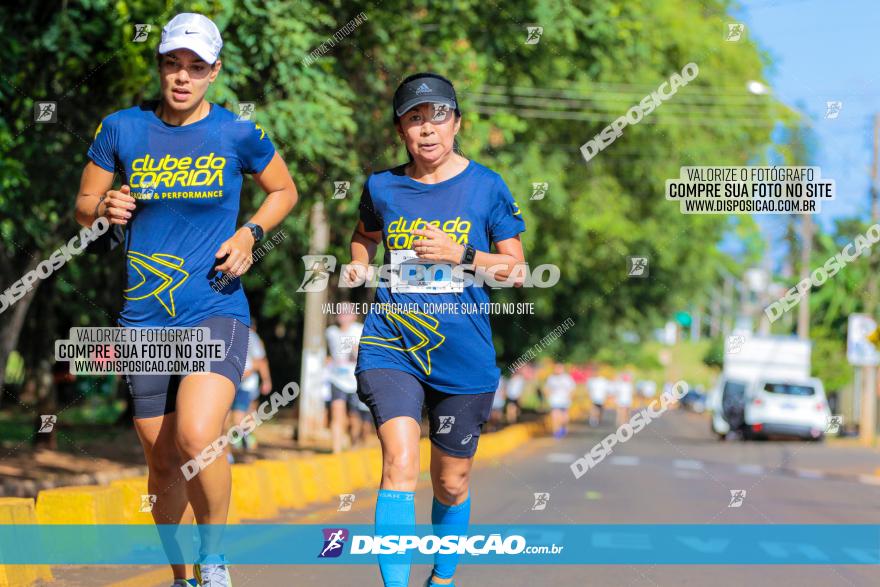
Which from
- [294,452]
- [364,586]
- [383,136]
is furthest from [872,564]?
[294,452]

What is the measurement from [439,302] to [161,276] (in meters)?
1.07

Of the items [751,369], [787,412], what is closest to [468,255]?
[787,412]

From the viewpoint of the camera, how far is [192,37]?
5766 mm

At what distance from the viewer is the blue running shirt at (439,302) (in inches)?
230

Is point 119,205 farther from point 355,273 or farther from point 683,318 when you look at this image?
point 683,318

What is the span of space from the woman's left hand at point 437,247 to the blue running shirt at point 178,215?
0.76 meters

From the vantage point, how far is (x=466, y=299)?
5910mm

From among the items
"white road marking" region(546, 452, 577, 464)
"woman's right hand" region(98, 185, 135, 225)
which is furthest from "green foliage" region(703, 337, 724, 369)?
"woman's right hand" region(98, 185, 135, 225)

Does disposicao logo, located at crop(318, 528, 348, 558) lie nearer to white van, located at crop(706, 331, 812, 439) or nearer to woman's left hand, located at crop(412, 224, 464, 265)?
woman's left hand, located at crop(412, 224, 464, 265)

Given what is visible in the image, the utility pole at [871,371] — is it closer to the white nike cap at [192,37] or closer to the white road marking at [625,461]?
the white road marking at [625,461]

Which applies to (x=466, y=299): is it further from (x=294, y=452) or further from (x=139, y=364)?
(x=294, y=452)

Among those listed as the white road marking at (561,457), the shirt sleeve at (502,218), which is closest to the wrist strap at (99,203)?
the shirt sleeve at (502,218)

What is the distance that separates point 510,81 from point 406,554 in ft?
55.7

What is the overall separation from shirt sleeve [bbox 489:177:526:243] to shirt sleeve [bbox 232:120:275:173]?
928 mm
